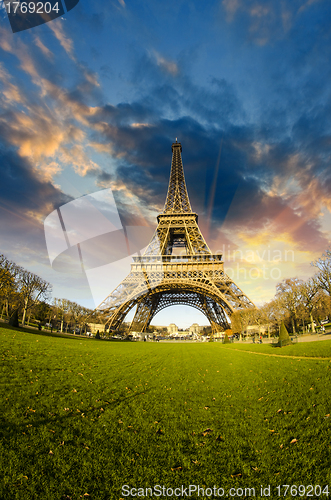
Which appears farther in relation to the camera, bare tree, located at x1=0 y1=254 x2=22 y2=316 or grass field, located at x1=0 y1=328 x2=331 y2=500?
bare tree, located at x1=0 y1=254 x2=22 y2=316

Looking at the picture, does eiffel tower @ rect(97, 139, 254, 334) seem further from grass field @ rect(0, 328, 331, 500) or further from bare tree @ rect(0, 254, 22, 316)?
grass field @ rect(0, 328, 331, 500)

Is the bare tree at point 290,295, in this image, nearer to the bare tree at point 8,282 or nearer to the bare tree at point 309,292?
the bare tree at point 309,292

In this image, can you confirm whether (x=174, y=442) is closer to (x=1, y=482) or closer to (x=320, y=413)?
(x=1, y=482)

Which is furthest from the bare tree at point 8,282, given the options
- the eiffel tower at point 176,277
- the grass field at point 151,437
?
the grass field at point 151,437

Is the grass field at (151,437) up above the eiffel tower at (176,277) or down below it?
below

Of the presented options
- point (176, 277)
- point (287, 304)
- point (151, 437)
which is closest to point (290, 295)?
point (287, 304)

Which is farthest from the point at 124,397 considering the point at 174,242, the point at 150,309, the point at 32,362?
the point at 174,242

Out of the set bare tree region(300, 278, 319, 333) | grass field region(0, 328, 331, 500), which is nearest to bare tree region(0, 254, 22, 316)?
grass field region(0, 328, 331, 500)
